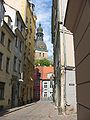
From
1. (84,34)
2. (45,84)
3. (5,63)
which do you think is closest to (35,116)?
(5,63)

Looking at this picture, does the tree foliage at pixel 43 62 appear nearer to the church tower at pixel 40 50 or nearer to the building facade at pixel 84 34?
the church tower at pixel 40 50

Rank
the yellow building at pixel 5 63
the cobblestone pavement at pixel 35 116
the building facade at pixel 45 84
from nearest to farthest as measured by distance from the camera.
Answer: the cobblestone pavement at pixel 35 116 < the yellow building at pixel 5 63 < the building facade at pixel 45 84

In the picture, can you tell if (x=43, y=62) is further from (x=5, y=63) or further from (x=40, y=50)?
(x=5, y=63)

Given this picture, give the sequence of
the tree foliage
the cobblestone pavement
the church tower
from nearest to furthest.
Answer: the cobblestone pavement
the tree foliage
the church tower

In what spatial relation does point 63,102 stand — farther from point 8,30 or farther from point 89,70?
point 89,70

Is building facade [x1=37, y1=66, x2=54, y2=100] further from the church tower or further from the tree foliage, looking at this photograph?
the church tower

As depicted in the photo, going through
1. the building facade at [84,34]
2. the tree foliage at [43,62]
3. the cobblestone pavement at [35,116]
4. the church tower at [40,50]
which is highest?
the church tower at [40,50]

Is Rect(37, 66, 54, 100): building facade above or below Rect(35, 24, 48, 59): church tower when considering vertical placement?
below

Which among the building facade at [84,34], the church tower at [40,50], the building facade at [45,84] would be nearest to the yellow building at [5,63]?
the building facade at [84,34]

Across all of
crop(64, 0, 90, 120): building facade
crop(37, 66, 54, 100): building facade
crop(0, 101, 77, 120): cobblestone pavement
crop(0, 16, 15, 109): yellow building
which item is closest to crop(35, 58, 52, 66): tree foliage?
crop(37, 66, 54, 100): building facade

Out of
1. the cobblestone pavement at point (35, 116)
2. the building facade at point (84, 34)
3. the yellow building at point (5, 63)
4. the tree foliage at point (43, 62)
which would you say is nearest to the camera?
the building facade at point (84, 34)

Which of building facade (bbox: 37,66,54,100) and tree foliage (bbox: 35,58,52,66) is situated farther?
tree foliage (bbox: 35,58,52,66)

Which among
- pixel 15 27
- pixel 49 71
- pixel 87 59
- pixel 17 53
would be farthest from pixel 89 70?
pixel 49 71

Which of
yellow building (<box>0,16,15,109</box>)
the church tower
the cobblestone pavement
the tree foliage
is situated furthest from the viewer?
the church tower
